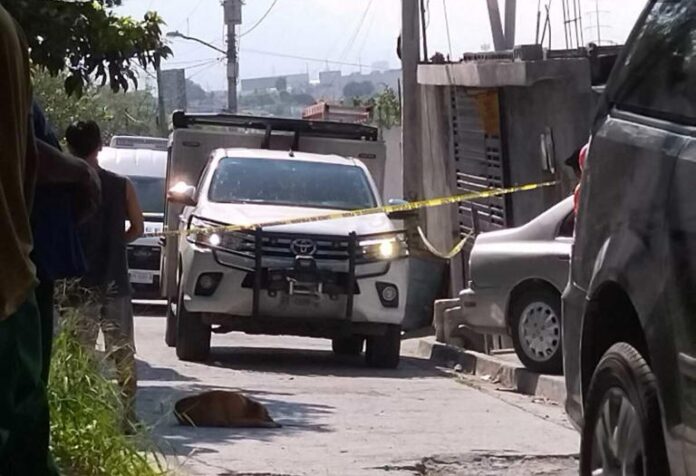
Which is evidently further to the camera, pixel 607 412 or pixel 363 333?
pixel 363 333

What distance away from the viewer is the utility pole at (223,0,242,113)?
4888 centimetres

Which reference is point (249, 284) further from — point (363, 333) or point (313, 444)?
point (313, 444)

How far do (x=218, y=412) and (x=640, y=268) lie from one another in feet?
14.5

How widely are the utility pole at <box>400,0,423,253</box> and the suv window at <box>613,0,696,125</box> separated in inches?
626

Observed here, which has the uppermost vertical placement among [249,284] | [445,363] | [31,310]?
[31,310]

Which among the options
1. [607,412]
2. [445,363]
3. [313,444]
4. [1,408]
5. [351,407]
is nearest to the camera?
[1,408]

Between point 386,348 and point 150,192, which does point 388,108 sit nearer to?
point 150,192

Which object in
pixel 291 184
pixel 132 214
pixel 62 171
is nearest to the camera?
pixel 62 171

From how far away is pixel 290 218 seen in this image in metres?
13.8

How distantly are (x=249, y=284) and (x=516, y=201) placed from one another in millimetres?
5963

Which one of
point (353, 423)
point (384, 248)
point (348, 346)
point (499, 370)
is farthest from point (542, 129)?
A: point (353, 423)

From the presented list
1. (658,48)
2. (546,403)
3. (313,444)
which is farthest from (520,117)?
(658,48)

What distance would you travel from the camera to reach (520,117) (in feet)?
61.4

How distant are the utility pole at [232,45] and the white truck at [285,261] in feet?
112
